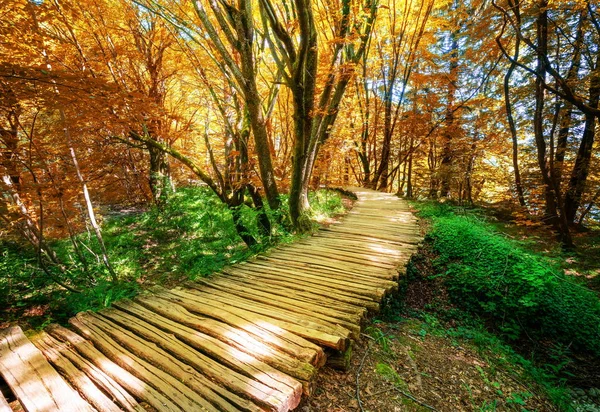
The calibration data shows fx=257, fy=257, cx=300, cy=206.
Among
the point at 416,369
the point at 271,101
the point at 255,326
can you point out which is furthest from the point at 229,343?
the point at 271,101

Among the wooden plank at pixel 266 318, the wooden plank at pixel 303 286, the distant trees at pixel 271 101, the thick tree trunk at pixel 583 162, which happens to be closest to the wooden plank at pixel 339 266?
the wooden plank at pixel 303 286

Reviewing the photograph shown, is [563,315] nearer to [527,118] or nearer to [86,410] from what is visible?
[86,410]

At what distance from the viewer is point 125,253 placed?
8.31 meters

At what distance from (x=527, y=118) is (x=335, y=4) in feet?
28.6

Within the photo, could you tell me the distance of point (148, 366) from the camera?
2.21 m

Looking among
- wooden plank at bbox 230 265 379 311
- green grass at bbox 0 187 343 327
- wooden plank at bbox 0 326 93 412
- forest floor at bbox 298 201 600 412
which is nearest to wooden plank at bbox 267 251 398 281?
wooden plank at bbox 230 265 379 311

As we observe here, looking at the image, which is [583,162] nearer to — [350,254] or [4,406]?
[350,254]

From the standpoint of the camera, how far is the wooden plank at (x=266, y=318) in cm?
257

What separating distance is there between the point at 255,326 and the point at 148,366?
0.99 m

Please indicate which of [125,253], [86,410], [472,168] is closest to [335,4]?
[472,168]

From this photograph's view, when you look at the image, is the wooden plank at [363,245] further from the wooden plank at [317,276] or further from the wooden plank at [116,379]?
the wooden plank at [116,379]

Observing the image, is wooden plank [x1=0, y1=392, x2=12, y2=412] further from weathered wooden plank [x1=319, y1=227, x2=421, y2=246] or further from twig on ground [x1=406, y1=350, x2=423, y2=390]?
weathered wooden plank [x1=319, y1=227, x2=421, y2=246]

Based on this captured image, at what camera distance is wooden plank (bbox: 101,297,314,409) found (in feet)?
6.64

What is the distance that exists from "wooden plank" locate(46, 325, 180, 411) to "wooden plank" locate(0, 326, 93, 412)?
0.18m
